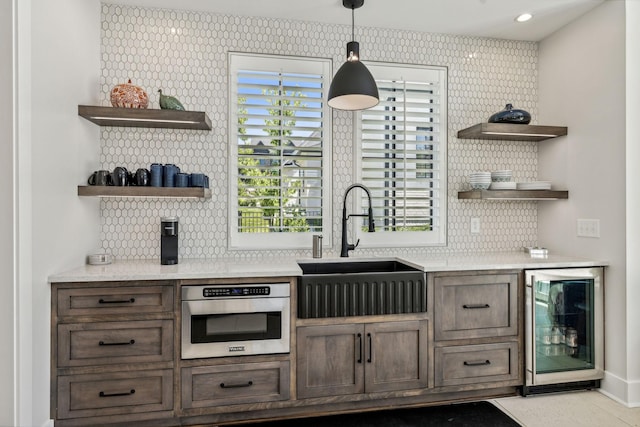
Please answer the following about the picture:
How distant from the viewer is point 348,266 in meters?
3.15

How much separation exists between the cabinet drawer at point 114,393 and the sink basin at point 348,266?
48.1 inches

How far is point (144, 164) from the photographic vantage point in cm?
297

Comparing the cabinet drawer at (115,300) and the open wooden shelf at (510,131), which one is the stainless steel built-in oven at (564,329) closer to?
the open wooden shelf at (510,131)

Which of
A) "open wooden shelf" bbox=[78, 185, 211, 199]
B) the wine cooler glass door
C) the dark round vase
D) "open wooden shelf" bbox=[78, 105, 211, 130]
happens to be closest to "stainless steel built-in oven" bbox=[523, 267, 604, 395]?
the wine cooler glass door

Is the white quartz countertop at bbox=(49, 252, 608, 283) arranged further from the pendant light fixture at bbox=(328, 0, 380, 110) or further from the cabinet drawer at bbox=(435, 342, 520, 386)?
the pendant light fixture at bbox=(328, 0, 380, 110)

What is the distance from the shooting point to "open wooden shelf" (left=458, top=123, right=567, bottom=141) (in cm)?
313

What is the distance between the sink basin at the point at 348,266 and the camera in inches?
120

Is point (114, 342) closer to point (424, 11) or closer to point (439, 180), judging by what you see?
point (439, 180)

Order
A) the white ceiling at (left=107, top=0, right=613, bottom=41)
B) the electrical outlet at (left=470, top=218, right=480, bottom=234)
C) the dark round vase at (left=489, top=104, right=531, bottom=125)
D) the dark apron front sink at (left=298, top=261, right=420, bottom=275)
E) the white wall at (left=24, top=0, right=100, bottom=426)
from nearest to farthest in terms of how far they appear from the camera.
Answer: the white wall at (left=24, top=0, right=100, bottom=426)
the white ceiling at (left=107, top=0, right=613, bottom=41)
the dark apron front sink at (left=298, top=261, right=420, bottom=275)
the dark round vase at (left=489, top=104, right=531, bottom=125)
the electrical outlet at (left=470, top=218, right=480, bottom=234)

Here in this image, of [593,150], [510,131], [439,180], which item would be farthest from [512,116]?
[439,180]

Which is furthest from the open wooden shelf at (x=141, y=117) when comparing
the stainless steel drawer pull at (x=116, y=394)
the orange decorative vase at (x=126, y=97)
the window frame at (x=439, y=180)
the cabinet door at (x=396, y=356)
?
the cabinet door at (x=396, y=356)

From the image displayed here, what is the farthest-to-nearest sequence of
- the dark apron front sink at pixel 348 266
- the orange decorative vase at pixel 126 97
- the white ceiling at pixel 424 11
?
the dark apron front sink at pixel 348 266 < the white ceiling at pixel 424 11 < the orange decorative vase at pixel 126 97

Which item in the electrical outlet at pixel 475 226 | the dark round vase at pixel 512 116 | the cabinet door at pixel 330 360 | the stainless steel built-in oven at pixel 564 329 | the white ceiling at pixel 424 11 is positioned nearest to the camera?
the cabinet door at pixel 330 360

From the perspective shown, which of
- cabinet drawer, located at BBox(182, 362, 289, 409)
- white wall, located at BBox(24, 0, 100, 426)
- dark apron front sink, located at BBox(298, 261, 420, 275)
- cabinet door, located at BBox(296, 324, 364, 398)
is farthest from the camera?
dark apron front sink, located at BBox(298, 261, 420, 275)
